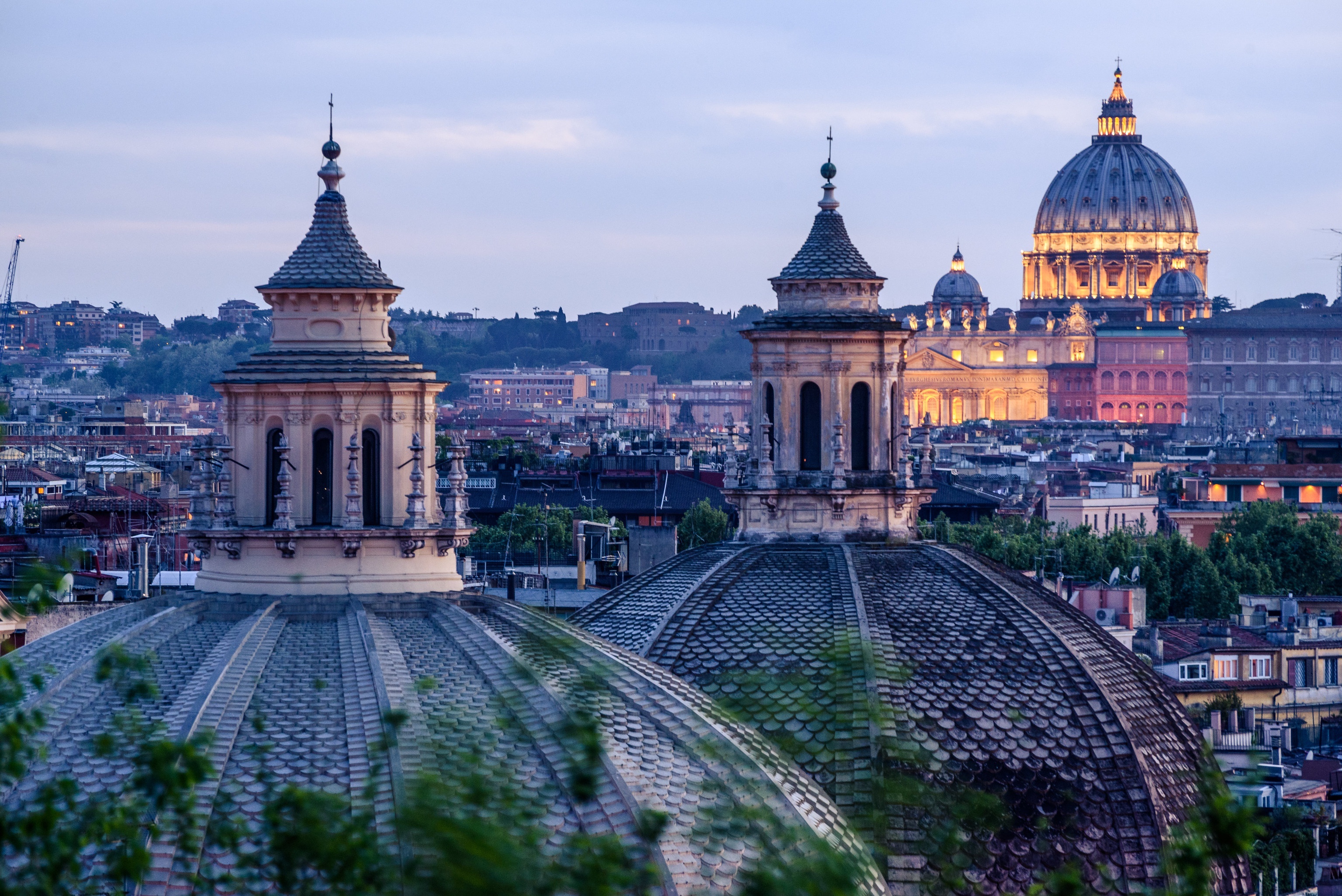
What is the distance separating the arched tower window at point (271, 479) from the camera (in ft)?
91.2

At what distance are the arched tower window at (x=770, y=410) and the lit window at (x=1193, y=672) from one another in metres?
23.2

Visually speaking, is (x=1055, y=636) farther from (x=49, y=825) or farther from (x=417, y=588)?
(x=49, y=825)

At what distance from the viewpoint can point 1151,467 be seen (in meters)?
141

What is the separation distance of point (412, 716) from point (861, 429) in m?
16.2

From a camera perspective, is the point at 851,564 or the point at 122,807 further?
the point at 851,564

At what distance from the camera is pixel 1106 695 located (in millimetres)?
32375

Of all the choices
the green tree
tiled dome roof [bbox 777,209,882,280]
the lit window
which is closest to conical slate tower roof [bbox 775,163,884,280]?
tiled dome roof [bbox 777,209,882,280]

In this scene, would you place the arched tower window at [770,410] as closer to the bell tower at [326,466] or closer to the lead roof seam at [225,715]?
the bell tower at [326,466]

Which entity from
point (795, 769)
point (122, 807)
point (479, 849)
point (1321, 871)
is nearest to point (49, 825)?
point (122, 807)

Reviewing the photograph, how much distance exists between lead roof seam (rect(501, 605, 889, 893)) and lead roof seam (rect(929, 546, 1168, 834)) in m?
5.05

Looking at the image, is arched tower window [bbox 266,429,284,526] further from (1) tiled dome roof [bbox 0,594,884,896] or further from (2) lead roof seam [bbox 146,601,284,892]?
(2) lead roof seam [bbox 146,601,284,892]

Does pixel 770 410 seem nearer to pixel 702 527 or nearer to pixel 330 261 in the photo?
pixel 330 261

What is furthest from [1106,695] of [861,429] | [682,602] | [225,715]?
[225,715]

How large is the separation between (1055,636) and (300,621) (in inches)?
402
